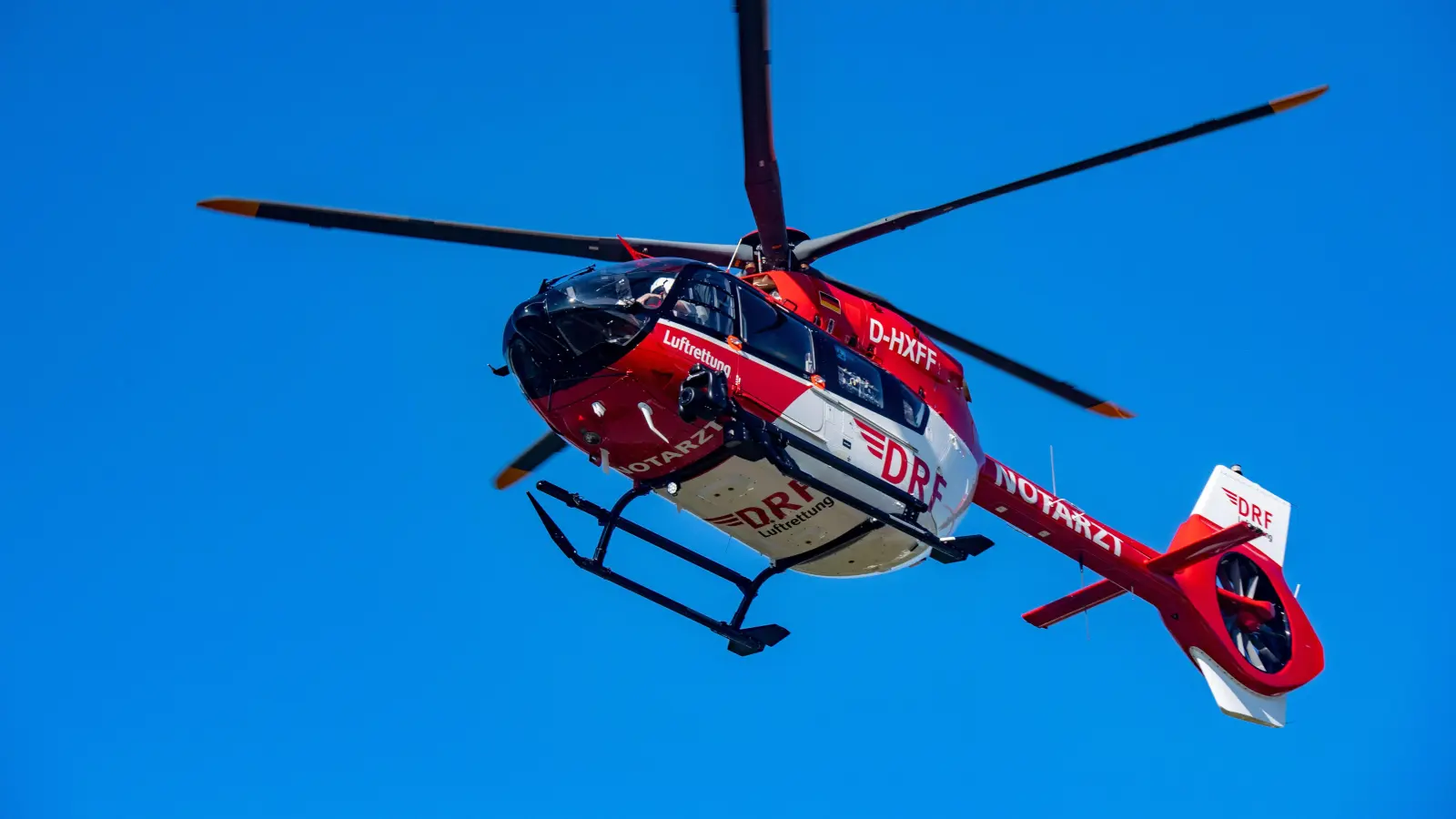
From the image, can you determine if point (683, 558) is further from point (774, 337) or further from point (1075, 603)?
point (1075, 603)

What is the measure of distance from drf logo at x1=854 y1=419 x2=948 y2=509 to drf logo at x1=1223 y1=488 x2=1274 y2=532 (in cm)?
745

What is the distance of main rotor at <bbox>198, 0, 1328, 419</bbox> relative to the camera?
40.7ft

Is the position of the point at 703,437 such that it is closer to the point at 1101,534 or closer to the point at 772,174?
the point at 772,174

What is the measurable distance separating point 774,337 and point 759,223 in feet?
4.38

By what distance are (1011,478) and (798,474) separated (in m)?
4.40

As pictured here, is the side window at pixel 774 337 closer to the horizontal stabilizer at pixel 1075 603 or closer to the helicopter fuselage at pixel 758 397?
the helicopter fuselage at pixel 758 397

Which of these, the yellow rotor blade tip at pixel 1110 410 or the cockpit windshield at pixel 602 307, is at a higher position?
the yellow rotor blade tip at pixel 1110 410

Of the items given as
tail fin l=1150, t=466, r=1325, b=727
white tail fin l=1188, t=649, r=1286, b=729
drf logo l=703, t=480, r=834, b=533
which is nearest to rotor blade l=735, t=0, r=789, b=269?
drf logo l=703, t=480, r=834, b=533

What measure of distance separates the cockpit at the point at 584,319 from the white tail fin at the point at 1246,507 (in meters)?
10.1

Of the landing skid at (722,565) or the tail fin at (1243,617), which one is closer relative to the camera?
the landing skid at (722,565)

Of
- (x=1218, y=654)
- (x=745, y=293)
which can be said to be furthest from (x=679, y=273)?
(x=1218, y=654)

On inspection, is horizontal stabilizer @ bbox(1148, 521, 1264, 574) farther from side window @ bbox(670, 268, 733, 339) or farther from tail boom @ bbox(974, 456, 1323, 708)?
side window @ bbox(670, 268, 733, 339)

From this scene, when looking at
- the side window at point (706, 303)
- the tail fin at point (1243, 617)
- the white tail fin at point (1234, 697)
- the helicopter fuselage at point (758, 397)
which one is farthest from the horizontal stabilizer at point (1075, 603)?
the side window at point (706, 303)

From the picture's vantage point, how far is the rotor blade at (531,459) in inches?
632
